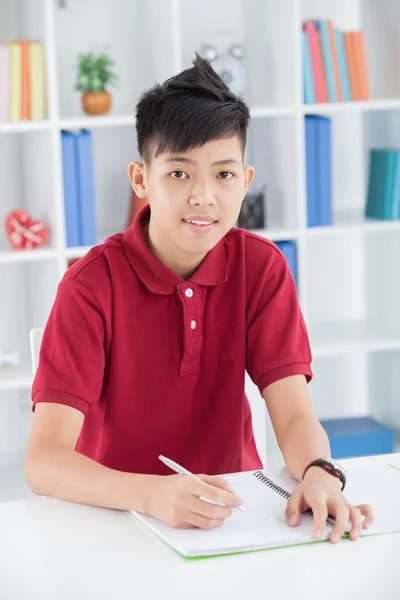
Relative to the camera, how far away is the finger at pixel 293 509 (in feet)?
4.22

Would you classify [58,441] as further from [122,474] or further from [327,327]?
[327,327]

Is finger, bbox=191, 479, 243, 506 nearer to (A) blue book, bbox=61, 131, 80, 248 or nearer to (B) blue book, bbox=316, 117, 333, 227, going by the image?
(A) blue book, bbox=61, 131, 80, 248

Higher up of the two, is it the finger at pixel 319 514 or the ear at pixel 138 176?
the ear at pixel 138 176

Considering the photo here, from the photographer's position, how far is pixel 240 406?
1.75m

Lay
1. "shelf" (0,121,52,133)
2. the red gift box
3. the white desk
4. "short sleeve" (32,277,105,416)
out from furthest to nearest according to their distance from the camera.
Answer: the red gift box < "shelf" (0,121,52,133) < "short sleeve" (32,277,105,416) < the white desk

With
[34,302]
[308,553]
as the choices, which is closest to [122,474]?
[308,553]

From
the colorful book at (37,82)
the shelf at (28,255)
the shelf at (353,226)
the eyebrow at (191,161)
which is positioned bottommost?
the shelf at (28,255)

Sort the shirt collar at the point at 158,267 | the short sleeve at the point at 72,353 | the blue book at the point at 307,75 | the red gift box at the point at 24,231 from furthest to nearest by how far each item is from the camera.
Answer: the blue book at the point at 307,75
the red gift box at the point at 24,231
the shirt collar at the point at 158,267
the short sleeve at the point at 72,353

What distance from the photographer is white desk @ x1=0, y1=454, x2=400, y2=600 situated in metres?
1.12

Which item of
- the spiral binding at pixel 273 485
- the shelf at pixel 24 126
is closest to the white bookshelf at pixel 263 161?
the shelf at pixel 24 126

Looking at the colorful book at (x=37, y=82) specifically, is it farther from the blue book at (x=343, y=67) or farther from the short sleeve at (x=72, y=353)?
the short sleeve at (x=72, y=353)

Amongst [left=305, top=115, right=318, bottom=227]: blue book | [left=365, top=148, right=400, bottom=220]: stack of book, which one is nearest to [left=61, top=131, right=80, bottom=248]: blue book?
[left=305, top=115, right=318, bottom=227]: blue book

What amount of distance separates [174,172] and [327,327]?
2.02m

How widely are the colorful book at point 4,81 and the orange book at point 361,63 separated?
110 centimetres
